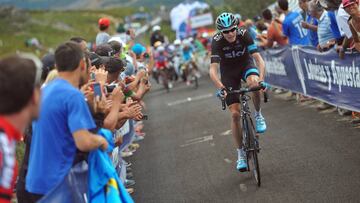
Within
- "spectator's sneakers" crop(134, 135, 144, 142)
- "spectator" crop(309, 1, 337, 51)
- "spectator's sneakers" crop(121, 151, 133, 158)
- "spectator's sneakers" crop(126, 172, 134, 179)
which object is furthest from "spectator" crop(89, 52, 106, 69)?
"spectator's sneakers" crop(134, 135, 144, 142)

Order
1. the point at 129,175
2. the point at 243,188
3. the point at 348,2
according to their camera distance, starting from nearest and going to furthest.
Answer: the point at 243,188 < the point at 348,2 < the point at 129,175

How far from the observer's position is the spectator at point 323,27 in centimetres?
1186

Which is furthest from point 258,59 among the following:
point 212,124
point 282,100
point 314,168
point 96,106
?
point 282,100

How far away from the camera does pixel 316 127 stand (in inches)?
450

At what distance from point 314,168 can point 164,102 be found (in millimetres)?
14268

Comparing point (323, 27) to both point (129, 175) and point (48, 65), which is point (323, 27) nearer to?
point (129, 175)

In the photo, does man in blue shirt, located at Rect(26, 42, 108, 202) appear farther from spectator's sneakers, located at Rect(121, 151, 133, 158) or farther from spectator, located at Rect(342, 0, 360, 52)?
spectator's sneakers, located at Rect(121, 151, 133, 158)

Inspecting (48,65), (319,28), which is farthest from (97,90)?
(319,28)

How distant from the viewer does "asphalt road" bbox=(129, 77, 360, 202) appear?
7.75m

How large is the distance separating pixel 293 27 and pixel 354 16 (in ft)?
20.1

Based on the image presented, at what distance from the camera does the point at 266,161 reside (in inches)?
376

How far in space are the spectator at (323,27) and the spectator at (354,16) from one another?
2361 millimetres

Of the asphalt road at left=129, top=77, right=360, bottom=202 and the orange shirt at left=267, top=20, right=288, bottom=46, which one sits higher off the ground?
the orange shirt at left=267, top=20, right=288, bottom=46

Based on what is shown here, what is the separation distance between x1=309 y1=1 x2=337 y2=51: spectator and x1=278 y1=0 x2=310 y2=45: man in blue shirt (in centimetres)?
223
